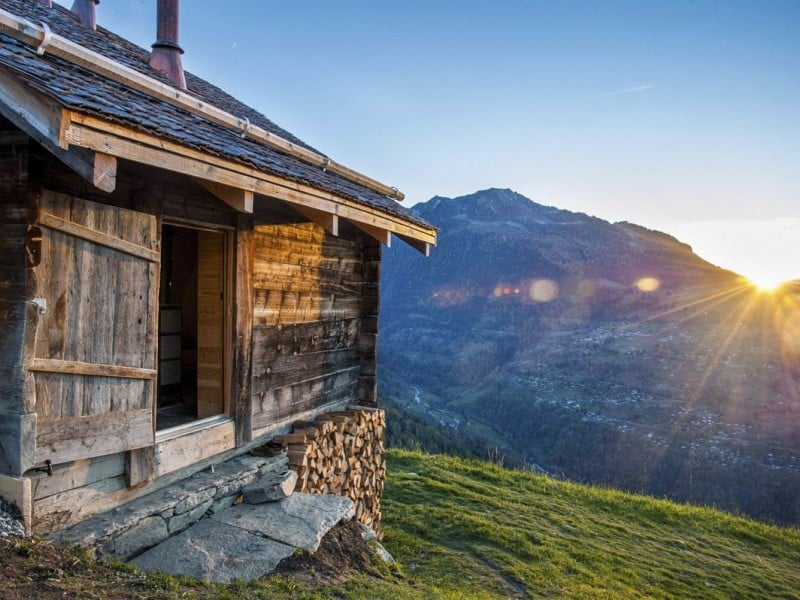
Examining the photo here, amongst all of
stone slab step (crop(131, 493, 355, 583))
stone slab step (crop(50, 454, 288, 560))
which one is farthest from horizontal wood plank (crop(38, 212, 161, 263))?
stone slab step (crop(131, 493, 355, 583))

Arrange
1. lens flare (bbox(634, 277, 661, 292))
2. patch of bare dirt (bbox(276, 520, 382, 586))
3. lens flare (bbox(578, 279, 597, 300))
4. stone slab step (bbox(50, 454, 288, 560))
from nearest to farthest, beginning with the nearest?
stone slab step (bbox(50, 454, 288, 560)) → patch of bare dirt (bbox(276, 520, 382, 586)) → lens flare (bbox(634, 277, 661, 292)) → lens flare (bbox(578, 279, 597, 300))

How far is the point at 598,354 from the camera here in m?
94.5

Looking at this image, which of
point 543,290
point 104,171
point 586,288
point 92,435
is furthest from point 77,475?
point 543,290

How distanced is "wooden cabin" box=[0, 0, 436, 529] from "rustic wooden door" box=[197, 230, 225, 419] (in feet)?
0.05

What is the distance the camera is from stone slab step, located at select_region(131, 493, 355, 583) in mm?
3598

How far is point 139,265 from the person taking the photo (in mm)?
3863

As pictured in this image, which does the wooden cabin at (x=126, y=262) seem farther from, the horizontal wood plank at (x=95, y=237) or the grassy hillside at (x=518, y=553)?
the grassy hillside at (x=518, y=553)

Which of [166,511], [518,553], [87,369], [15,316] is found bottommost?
[518,553]

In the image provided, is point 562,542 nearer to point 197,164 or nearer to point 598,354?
point 197,164

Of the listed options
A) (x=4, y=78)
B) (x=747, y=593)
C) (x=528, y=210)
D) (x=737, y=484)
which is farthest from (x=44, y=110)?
(x=528, y=210)

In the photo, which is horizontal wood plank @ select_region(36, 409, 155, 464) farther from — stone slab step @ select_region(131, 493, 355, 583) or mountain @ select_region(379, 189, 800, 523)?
mountain @ select_region(379, 189, 800, 523)

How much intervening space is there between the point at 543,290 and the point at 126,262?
117 m

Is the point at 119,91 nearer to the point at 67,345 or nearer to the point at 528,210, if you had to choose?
the point at 67,345

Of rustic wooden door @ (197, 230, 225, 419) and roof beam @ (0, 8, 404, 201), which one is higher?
roof beam @ (0, 8, 404, 201)
